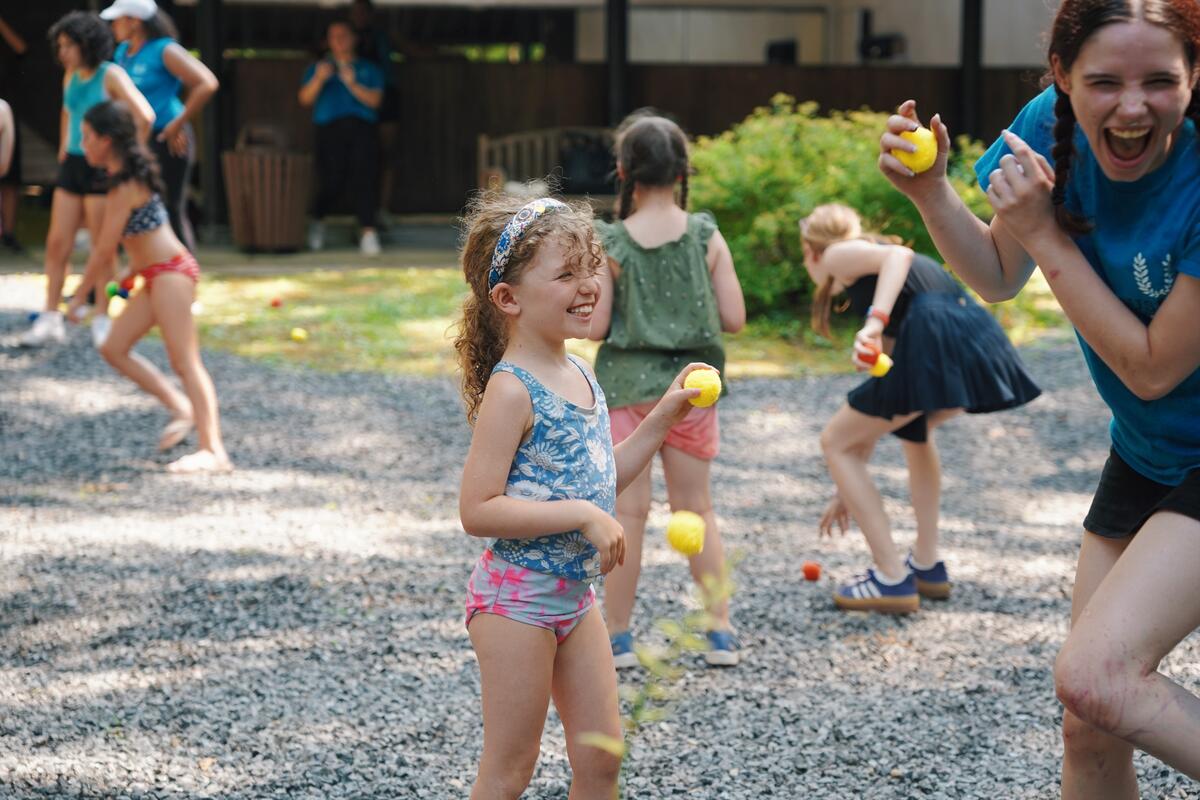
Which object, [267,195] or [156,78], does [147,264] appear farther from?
[267,195]

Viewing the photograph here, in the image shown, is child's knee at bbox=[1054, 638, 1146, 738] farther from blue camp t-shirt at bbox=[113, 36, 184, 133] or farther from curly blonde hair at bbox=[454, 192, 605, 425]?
blue camp t-shirt at bbox=[113, 36, 184, 133]

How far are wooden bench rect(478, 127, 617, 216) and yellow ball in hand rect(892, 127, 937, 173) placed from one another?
31.7 feet

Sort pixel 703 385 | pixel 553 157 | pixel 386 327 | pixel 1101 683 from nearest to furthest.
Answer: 1. pixel 1101 683
2. pixel 703 385
3. pixel 386 327
4. pixel 553 157

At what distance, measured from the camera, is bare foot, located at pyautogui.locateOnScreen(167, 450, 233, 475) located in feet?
21.4

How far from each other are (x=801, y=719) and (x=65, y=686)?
6.77ft

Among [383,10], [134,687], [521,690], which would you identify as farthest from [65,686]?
[383,10]

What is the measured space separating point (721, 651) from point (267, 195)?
856 centimetres

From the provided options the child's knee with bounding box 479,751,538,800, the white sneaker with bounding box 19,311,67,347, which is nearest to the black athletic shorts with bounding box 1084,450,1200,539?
the child's knee with bounding box 479,751,538,800

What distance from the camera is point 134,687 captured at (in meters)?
4.06

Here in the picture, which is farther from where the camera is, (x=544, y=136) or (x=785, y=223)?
(x=544, y=136)

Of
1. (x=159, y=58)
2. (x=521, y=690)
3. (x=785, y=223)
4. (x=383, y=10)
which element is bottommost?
(x=521, y=690)

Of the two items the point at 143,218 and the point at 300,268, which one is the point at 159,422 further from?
the point at 300,268

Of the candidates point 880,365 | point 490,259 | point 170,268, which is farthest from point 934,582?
point 170,268

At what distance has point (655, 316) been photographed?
4266 mm
